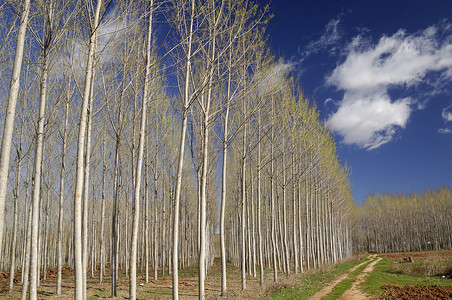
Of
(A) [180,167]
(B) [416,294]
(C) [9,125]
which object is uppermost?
(C) [9,125]

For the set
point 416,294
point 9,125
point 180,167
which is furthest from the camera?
point 416,294

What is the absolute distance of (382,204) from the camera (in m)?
61.7

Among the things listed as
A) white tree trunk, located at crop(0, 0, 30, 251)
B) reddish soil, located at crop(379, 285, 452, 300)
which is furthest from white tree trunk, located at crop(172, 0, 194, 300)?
reddish soil, located at crop(379, 285, 452, 300)

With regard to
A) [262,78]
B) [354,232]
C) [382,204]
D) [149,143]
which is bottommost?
[354,232]

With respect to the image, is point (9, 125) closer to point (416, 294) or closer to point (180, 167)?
point (180, 167)

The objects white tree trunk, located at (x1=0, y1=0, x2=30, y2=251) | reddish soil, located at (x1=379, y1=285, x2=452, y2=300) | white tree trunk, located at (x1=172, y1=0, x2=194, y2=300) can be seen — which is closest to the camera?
white tree trunk, located at (x1=0, y1=0, x2=30, y2=251)

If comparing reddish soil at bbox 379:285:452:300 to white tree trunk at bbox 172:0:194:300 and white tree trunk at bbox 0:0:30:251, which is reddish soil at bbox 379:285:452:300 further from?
white tree trunk at bbox 0:0:30:251

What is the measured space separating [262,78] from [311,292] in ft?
25.8

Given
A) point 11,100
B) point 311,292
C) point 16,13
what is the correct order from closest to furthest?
1. point 11,100
2. point 16,13
3. point 311,292

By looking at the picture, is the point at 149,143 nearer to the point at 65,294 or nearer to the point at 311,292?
the point at 65,294

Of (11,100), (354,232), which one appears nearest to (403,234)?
(354,232)

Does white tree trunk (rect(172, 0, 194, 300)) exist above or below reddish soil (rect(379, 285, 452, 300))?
above

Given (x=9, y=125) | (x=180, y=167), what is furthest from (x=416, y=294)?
(x=9, y=125)

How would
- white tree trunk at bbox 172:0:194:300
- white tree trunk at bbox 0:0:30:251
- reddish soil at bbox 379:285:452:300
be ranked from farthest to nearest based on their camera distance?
reddish soil at bbox 379:285:452:300, white tree trunk at bbox 172:0:194:300, white tree trunk at bbox 0:0:30:251
